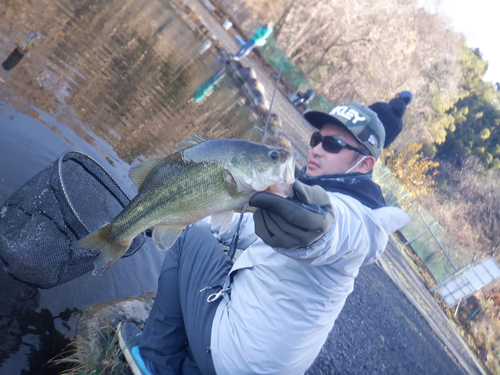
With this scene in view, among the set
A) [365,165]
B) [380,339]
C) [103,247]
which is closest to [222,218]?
[103,247]

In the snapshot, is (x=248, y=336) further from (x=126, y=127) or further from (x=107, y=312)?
(x=126, y=127)

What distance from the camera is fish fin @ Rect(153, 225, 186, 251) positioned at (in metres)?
2.53

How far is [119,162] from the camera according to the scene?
591 cm

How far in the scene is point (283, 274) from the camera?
238 centimetres

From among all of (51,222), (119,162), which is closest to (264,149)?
(51,222)

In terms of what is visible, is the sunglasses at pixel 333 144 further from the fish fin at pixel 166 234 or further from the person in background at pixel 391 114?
the fish fin at pixel 166 234

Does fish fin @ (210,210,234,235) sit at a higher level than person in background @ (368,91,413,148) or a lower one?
higher

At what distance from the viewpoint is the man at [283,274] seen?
6.45 feet

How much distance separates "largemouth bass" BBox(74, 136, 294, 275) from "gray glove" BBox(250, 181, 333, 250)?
155mm

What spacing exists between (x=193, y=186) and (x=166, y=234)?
0.46 meters

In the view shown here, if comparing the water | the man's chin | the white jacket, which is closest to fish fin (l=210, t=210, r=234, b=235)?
the white jacket

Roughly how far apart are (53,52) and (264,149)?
752 centimetres

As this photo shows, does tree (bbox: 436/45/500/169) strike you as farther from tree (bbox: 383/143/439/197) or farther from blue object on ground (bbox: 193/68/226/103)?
blue object on ground (bbox: 193/68/226/103)

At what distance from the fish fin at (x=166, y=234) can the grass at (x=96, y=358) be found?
4.14 ft
